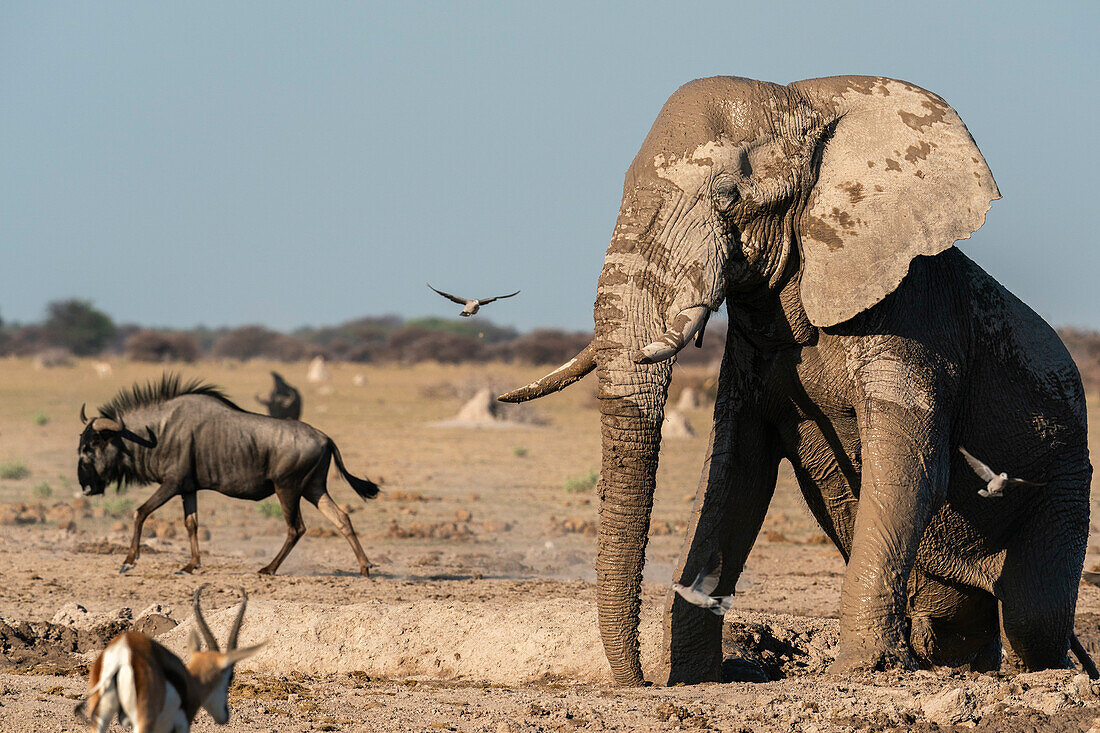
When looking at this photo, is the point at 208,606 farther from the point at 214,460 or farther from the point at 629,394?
the point at 629,394

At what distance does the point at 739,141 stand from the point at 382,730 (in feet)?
8.85

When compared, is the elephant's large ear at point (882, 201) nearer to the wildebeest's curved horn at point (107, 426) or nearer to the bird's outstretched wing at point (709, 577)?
the bird's outstretched wing at point (709, 577)

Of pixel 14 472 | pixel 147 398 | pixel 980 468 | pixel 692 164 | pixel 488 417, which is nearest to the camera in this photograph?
pixel 692 164

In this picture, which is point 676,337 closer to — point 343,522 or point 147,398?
point 343,522

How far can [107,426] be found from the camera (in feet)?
35.3

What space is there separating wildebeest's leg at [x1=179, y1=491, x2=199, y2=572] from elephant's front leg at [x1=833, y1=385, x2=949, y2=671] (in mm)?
6296

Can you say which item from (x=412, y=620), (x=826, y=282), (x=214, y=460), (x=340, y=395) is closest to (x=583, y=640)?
(x=412, y=620)

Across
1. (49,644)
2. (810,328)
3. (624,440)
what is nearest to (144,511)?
(49,644)

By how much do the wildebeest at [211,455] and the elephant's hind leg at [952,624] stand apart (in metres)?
→ 5.23

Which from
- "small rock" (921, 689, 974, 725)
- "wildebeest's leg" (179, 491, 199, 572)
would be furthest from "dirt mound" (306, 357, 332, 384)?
"small rock" (921, 689, 974, 725)

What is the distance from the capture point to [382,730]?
4871mm

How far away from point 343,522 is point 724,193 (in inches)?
252

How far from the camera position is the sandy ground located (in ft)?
16.1

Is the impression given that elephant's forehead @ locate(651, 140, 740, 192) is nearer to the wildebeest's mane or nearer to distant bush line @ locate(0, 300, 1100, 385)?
the wildebeest's mane
